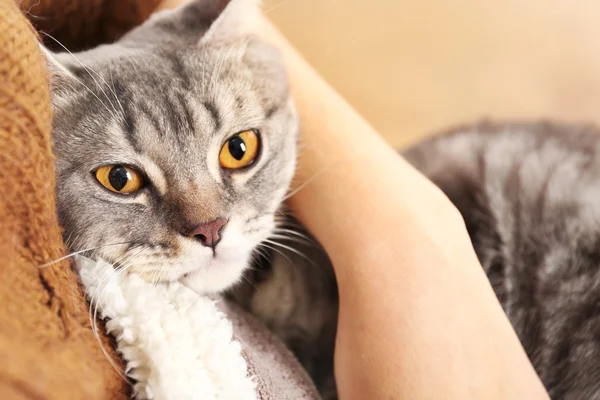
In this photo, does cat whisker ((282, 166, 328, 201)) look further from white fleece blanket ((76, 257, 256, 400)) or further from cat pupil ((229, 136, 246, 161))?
white fleece blanket ((76, 257, 256, 400))

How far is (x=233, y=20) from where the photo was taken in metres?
0.78

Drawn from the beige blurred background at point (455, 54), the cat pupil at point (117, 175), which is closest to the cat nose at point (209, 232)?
the cat pupil at point (117, 175)

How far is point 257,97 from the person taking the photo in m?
0.77

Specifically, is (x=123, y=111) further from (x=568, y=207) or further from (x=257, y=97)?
(x=568, y=207)

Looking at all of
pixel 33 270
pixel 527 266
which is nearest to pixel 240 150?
pixel 33 270

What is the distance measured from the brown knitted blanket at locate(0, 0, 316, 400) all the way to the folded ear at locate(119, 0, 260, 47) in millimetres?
308

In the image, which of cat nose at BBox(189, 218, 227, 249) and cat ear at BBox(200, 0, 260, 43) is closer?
cat nose at BBox(189, 218, 227, 249)

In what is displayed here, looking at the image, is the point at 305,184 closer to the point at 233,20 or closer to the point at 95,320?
the point at 233,20

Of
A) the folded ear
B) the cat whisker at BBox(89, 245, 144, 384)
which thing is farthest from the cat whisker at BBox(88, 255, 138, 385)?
the folded ear

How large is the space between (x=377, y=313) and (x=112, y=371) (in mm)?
310

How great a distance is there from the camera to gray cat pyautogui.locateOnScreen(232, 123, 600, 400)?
0.81 metres

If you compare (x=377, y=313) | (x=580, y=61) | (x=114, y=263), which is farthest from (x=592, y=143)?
(x=114, y=263)

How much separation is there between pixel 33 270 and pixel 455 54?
129cm

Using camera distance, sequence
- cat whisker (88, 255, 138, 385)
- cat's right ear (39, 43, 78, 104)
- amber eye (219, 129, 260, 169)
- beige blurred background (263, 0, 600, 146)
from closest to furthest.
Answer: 1. cat whisker (88, 255, 138, 385)
2. cat's right ear (39, 43, 78, 104)
3. amber eye (219, 129, 260, 169)
4. beige blurred background (263, 0, 600, 146)
